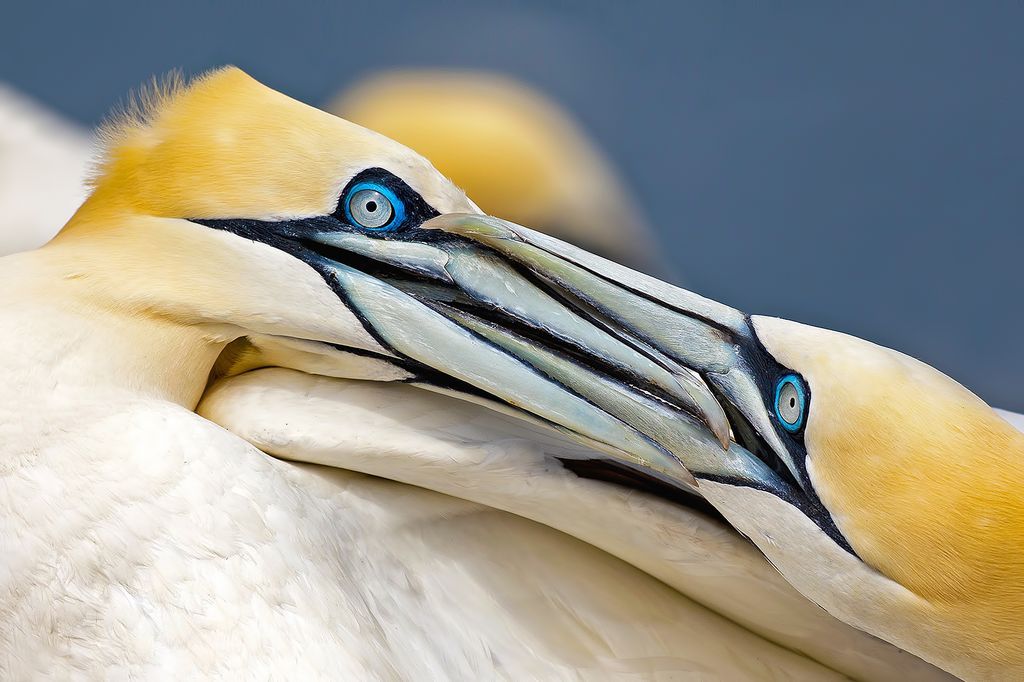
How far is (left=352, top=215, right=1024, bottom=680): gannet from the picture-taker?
913 millimetres

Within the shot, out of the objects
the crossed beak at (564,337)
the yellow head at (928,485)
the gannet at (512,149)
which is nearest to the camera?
the yellow head at (928,485)

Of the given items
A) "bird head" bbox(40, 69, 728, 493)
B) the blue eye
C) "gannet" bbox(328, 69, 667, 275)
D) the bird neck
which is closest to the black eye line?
"bird head" bbox(40, 69, 728, 493)

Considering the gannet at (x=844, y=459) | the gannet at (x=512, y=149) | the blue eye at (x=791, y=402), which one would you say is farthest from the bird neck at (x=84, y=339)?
the gannet at (x=512, y=149)

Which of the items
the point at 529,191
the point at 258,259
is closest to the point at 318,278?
the point at 258,259

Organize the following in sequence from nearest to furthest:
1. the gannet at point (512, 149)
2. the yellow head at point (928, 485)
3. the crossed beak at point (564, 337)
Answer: the yellow head at point (928, 485), the crossed beak at point (564, 337), the gannet at point (512, 149)

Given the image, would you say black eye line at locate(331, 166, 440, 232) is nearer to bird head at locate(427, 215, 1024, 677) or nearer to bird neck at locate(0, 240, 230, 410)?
bird head at locate(427, 215, 1024, 677)

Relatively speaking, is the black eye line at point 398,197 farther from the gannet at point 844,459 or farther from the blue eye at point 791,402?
the blue eye at point 791,402

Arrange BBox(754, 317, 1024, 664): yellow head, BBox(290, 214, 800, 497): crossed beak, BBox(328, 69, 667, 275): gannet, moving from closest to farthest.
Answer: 1. BBox(754, 317, 1024, 664): yellow head
2. BBox(290, 214, 800, 497): crossed beak
3. BBox(328, 69, 667, 275): gannet

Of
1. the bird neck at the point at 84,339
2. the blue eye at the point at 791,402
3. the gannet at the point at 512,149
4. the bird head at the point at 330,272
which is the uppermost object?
the gannet at the point at 512,149

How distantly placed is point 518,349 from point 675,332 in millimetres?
132

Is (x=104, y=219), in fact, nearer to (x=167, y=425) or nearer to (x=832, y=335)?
(x=167, y=425)

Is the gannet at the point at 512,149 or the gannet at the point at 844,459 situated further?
the gannet at the point at 512,149

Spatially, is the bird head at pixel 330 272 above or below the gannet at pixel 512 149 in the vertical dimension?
below

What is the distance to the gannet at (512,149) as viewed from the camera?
2055mm
